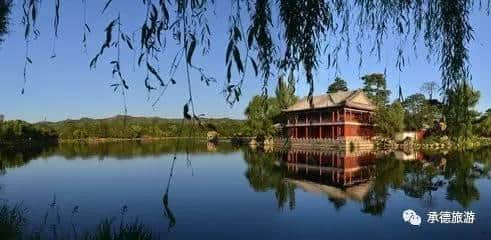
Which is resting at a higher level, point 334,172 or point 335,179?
point 334,172

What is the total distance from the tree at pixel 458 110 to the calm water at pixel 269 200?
6016 millimetres

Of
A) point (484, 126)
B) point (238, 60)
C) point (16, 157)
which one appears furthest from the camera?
point (484, 126)

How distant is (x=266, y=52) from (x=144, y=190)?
18.4 m

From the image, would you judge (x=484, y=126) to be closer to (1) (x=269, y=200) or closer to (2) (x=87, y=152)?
(2) (x=87, y=152)

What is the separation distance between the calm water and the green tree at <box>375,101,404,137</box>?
1658cm

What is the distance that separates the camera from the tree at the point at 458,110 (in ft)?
9.37

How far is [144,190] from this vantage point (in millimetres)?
19953

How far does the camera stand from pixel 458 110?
2.92m

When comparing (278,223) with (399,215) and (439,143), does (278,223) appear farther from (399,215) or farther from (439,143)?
(439,143)

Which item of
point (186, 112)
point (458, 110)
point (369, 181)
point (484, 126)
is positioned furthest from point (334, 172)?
point (484, 126)

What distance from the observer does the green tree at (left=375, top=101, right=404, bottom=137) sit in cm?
4347

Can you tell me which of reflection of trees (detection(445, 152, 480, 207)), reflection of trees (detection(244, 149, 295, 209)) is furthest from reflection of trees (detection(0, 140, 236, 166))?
reflection of trees (detection(445, 152, 480, 207))

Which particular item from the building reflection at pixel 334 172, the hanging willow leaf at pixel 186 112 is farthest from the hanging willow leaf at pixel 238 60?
the building reflection at pixel 334 172

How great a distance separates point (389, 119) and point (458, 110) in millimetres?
42608
